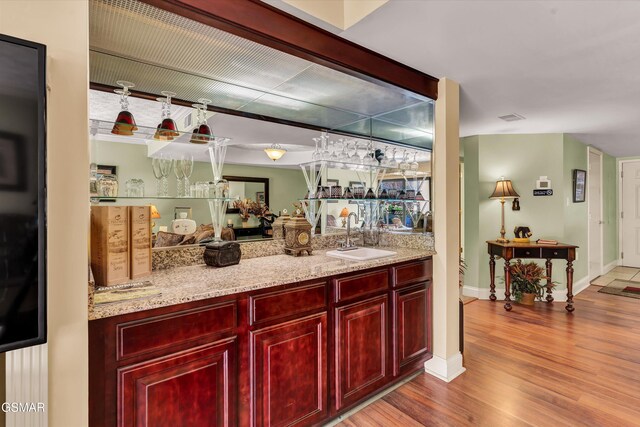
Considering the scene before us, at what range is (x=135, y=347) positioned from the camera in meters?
1.23

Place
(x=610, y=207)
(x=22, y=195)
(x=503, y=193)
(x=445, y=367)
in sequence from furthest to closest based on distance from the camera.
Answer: (x=610, y=207) < (x=503, y=193) < (x=445, y=367) < (x=22, y=195)

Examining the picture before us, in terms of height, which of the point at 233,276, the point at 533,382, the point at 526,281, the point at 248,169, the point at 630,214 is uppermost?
the point at 248,169

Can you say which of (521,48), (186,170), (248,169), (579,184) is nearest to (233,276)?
(186,170)

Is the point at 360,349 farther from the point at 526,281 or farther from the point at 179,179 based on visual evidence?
the point at 526,281

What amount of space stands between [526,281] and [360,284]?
130 inches

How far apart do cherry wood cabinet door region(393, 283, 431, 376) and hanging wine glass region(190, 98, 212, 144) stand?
5.38ft

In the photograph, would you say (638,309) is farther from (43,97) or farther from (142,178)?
(43,97)

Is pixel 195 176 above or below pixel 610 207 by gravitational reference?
above

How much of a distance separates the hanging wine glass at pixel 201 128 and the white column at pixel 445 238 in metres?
1.77

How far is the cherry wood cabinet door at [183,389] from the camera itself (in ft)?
4.03

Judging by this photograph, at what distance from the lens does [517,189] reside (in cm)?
455

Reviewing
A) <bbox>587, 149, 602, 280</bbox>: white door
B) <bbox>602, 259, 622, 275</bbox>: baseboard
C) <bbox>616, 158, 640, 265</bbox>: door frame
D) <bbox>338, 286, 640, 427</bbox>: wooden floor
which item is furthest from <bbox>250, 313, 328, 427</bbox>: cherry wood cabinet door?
<bbox>616, 158, 640, 265</bbox>: door frame

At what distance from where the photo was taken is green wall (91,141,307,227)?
66.7 inches

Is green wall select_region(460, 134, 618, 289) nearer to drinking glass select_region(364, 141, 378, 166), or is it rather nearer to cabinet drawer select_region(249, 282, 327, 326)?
drinking glass select_region(364, 141, 378, 166)
